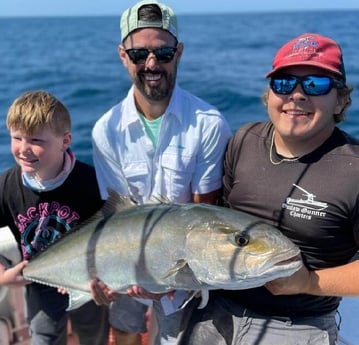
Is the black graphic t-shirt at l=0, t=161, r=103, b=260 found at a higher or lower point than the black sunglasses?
lower

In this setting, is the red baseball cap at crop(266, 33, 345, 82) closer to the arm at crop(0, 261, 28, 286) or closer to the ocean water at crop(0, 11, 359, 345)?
the arm at crop(0, 261, 28, 286)

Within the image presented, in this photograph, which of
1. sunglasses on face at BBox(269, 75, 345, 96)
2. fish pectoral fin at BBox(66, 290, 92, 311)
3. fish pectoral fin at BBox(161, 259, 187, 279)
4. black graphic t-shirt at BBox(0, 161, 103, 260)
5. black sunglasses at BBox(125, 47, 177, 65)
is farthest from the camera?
black graphic t-shirt at BBox(0, 161, 103, 260)

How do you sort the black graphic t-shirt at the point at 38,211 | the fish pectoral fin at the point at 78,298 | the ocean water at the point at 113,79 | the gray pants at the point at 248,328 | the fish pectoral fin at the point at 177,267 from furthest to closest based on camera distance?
the ocean water at the point at 113,79, the black graphic t-shirt at the point at 38,211, the fish pectoral fin at the point at 78,298, the gray pants at the point at 248,328, the fish pectoral fin at the point at 177,267

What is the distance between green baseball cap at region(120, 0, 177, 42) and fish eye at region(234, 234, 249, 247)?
1226 mm

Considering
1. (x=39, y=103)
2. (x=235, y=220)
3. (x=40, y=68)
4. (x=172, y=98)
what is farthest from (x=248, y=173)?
(x=40, y=68)

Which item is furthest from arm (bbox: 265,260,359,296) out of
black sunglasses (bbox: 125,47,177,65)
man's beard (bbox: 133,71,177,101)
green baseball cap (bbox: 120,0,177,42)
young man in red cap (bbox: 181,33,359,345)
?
green baseball cap (bbox: 120,0,177,42)

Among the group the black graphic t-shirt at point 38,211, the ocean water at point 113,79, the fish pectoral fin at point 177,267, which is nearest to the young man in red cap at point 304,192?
the fish pectoral fin at point 177,267

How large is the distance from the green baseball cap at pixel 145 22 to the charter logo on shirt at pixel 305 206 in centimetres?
109

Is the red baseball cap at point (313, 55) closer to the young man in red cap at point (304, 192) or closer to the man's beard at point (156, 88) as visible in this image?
the young man in red cap at point (304, 192)

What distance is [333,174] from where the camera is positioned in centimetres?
241

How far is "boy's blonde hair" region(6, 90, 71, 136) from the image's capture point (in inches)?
113

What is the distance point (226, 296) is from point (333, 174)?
865 mm

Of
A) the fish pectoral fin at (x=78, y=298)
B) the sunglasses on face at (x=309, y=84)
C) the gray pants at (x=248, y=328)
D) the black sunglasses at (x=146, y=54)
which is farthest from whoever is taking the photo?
the black sunglasses at (x=146, y=54)

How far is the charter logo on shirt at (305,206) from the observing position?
2406mm
